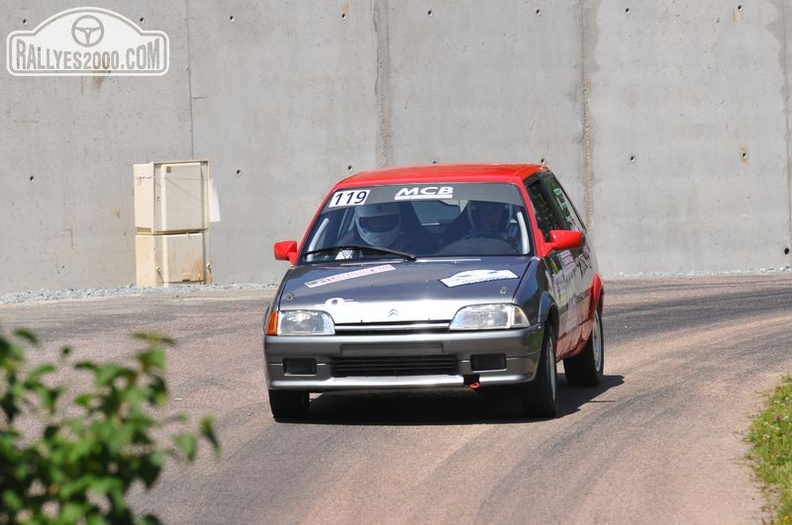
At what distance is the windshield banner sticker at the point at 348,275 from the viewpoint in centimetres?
932

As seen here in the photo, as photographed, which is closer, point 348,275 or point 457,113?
point 348,275

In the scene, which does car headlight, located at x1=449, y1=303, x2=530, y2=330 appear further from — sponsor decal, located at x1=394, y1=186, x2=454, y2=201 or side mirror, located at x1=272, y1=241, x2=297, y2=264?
side mirror, located at x1=272, y1=241, x2=297, y2=264

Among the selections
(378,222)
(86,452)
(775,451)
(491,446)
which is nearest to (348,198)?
(378,222)

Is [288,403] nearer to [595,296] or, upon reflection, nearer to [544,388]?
[544,388]

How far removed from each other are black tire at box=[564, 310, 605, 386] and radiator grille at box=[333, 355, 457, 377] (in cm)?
208

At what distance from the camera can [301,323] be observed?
356 inches

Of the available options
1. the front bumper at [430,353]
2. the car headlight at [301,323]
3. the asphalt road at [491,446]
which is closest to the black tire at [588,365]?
the asphalt road at [491,446]

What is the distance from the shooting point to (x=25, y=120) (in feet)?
63.6

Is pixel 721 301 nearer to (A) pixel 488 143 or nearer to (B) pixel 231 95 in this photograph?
(A) pixel 488 143

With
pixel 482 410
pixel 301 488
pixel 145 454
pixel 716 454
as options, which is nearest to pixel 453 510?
pixel 301 488

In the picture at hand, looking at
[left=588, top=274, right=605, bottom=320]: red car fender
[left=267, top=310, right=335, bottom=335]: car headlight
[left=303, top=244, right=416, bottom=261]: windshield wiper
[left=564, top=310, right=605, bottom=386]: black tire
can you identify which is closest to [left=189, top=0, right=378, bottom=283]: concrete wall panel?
[left=588, top=274, right=605, bottom=320]: red car fender

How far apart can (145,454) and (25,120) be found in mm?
16678

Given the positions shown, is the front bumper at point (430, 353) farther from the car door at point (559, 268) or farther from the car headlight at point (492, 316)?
the car door at point (559, 268)

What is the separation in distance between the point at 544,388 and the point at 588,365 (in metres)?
1.64
